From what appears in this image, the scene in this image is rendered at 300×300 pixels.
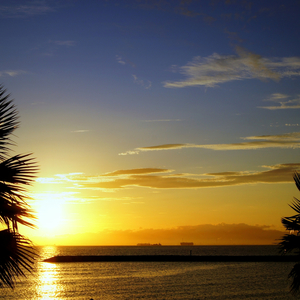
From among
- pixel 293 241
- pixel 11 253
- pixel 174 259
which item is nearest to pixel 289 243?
pixel 293 241

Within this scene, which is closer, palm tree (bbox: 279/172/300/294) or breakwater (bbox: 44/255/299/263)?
palm tree (bbox: 279/172/300/294)

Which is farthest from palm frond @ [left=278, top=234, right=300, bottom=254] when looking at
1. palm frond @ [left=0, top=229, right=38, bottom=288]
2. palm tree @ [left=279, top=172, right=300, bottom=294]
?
palm frond @ [left=0, top=229, right=38, bottom=288]

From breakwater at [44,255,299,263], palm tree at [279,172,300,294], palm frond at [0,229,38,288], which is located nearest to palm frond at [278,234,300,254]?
palm tree at [279,172,300,294]

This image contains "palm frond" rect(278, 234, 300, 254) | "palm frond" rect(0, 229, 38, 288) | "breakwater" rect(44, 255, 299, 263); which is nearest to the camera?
"palm frond" rect(0, 229, 38, 288)

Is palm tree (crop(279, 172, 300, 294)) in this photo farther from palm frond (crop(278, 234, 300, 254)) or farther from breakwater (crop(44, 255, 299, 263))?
breakwater (crop(44, 255, 299, 263))

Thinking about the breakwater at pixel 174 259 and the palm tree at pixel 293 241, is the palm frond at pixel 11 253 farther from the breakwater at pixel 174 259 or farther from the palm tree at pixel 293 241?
the breakwater at pixel 174 259

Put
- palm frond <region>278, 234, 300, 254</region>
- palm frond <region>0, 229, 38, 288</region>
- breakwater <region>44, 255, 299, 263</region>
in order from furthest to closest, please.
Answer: breakwater <region>44, 255, 299, 263</region>
palm frond <region>278, 234, 300, 254</region>
palm frond <region>0, 229, 38, 288</region>

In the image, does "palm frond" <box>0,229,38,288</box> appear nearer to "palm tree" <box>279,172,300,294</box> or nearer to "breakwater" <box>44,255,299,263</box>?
"palm tree" <box>279,172,300,294</box>

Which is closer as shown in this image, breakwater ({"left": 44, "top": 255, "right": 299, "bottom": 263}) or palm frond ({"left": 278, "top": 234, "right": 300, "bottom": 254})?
palm frond ({"left": 278, "top": 234, "right": 300, "bottom": 254})

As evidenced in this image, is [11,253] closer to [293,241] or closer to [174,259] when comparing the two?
[293,241]

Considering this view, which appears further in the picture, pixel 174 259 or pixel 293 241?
pixel 174 259

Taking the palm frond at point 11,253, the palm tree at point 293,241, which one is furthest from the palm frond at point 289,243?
the palm frond at point 11,253

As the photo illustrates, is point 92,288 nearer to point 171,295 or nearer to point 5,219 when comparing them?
point 171,295

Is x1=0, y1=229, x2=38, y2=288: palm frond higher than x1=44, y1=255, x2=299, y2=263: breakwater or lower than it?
higher
